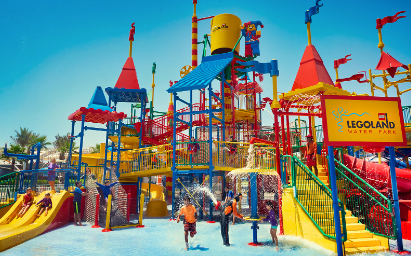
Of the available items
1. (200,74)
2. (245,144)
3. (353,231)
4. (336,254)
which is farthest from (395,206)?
(200,74)

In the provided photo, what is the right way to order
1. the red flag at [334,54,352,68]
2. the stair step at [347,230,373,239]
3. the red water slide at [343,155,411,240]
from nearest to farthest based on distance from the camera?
1. the stair step at [347,230,373,239]
2. the red water slide at [343,155,411,240]
3. the red flag at [334,54,352,68]

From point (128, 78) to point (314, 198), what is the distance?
14737 millimetres

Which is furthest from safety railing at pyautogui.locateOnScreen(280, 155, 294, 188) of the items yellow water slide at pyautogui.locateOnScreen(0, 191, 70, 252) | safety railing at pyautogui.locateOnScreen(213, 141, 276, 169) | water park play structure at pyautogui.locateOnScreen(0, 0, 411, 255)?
yellow water slide at pyautogui.locateOnScreen(0, 191, 70, 252)

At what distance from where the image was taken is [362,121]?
6824 millimetres

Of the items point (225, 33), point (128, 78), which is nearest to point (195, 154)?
point (128, 78)

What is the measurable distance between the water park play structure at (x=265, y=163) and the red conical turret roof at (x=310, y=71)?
5 cm

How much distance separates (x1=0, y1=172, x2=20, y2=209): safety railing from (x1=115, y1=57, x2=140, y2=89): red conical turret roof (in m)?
8.21

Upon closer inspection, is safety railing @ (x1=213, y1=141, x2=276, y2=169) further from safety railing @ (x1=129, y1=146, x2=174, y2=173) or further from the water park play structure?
safety railing @ (x1=129, y1=146, x2=174, y2=173)

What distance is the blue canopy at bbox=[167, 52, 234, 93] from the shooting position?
1316 centimetres

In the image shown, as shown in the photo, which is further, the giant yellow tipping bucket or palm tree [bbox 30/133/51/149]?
palm tree [bbox 30/133/51/149]

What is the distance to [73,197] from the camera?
1256cm

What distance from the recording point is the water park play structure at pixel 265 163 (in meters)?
7.11

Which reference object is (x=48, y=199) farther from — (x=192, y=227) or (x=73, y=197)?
(x=192, y=227)

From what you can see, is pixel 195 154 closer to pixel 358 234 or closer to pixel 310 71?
pixel 310 71
